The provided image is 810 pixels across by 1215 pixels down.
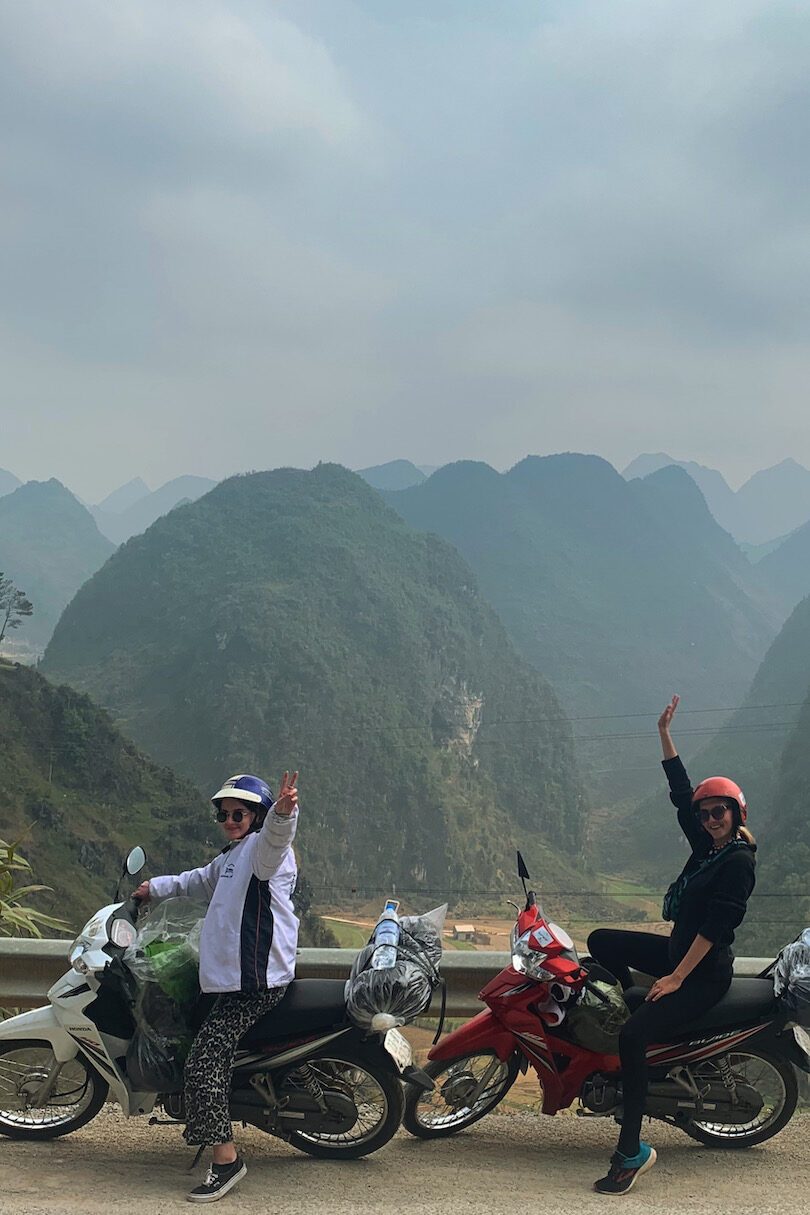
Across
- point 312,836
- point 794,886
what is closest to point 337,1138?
point 794,886

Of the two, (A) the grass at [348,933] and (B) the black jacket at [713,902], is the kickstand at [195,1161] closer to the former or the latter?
(B) the black jacket at [713,902]

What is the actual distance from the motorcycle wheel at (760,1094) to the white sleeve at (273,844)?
203cm

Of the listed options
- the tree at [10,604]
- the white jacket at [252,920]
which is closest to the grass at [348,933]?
the tree at [10,604]

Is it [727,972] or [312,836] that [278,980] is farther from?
[312,836]

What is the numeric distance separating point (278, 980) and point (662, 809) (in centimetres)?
11822

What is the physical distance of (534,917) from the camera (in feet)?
14.3

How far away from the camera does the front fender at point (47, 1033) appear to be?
422cm

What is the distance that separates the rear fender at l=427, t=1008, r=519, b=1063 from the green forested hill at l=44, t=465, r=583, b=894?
81.0 m

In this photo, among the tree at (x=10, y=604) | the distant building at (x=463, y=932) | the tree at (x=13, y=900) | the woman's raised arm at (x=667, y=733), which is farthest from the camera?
the tree at (x=10, y=604)

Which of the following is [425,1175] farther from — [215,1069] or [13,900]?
[13,900]

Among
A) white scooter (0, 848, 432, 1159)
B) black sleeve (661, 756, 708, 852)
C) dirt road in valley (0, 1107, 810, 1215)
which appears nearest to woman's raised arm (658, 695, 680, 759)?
black sleeve (661, 756, 708, 852)

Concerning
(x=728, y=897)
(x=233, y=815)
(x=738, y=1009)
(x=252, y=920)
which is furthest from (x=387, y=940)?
(x=738, y=1009)

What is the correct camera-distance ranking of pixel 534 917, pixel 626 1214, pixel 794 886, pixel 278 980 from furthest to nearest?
1. pixel 794 886
2. pixel 534 917
3. pixel 278 980
4. pixel 626 1214

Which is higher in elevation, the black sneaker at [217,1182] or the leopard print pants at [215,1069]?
the leopard print pants at [215,1069]
